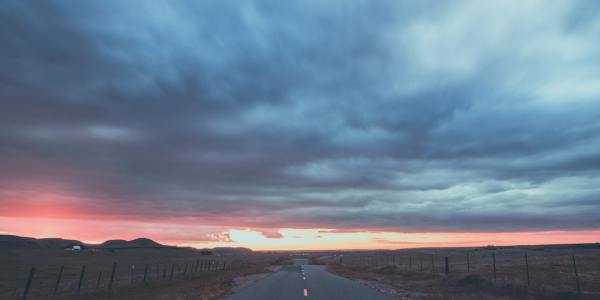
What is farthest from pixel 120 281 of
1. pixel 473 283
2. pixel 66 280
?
pixel 473 283

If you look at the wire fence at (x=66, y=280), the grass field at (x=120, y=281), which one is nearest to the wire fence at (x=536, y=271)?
the grass field at (x=120, y=281)

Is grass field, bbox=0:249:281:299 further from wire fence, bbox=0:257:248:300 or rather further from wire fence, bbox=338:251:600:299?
wire fence, bbox=338:251:600:299

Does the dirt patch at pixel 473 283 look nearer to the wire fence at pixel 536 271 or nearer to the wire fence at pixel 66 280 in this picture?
the wire fence at pixel 536 271

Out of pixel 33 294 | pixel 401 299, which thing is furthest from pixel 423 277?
pixel 33 294

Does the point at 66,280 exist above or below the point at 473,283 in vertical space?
below

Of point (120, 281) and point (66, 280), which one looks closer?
point (120, 281)

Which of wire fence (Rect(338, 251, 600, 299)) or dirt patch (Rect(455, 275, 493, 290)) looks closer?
wire fence (Rect(338, 251, 600, 299))

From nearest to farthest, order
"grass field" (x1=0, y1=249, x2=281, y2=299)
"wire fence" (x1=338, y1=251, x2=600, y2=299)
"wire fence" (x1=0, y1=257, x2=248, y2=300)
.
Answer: "wire fence" (x1=338, y1=251, x2=600, y2=299)
"grass field" (x1=0, y1=249, x2=281, y2=299)
"wire fence" (x1=0, y1=257, x2=248, y2=300)

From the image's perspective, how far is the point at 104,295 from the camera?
24172mm

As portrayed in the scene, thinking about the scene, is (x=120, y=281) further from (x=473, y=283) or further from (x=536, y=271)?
(x=536, y=271)

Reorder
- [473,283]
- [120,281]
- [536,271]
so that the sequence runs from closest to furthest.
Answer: [473,283] → [120,281] → [536,271]

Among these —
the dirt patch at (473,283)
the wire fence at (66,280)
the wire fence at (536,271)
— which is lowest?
the wire fence at (66,280)

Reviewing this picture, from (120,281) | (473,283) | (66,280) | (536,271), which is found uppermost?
(536,271)

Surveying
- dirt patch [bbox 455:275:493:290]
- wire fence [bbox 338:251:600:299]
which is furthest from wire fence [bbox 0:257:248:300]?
wire fence [bbox 338:251:600:299]
